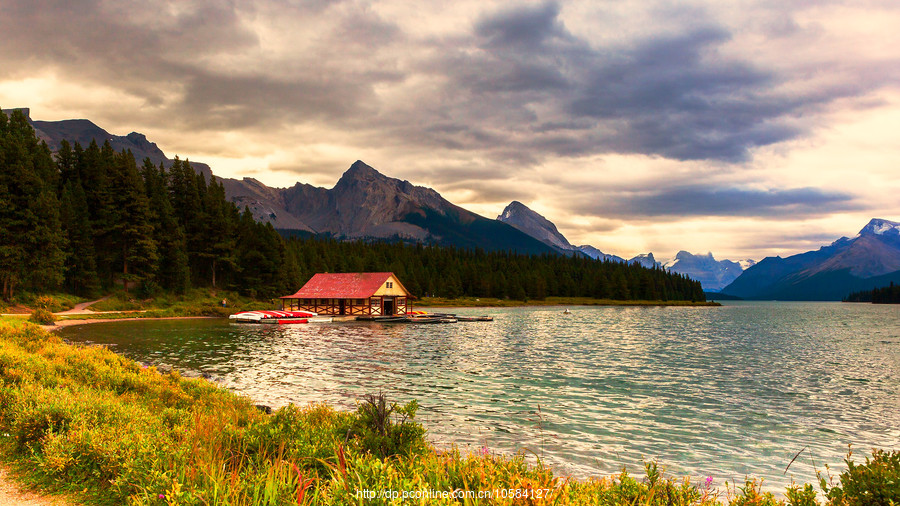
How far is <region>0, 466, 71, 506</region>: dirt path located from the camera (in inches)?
312

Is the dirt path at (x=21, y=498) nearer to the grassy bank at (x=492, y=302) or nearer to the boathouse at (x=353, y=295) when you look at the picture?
the boathouse at (x=353, y=295)

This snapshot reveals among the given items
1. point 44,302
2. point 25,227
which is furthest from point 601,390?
point 25,227

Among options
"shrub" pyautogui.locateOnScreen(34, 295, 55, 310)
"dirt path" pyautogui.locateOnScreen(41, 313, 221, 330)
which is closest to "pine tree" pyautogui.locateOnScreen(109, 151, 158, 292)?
"dirt path" pyautogui.locateOnScreen(41, 313, 221, 330)

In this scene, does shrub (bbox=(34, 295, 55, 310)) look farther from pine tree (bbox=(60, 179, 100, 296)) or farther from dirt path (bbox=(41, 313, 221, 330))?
pine tree (bbox=(60, 179, 100, 296))

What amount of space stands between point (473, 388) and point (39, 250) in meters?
67.3

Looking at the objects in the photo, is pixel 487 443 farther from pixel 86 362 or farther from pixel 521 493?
pixel 86 362

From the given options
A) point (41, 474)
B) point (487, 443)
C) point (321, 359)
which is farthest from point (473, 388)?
point (41, 474)

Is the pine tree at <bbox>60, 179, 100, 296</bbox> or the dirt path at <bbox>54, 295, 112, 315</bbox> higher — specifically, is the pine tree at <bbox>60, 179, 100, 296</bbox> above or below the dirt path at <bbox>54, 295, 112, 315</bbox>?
above

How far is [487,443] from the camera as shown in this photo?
617 inches

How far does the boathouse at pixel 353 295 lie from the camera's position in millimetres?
89500

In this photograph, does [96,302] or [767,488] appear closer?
[767,488]

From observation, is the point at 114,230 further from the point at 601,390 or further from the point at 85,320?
the point at 601,390

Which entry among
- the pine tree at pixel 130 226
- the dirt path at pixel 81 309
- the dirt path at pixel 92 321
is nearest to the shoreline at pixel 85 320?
the dirt path at pixel 92 321

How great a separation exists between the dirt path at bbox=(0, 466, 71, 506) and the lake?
32.0ft
